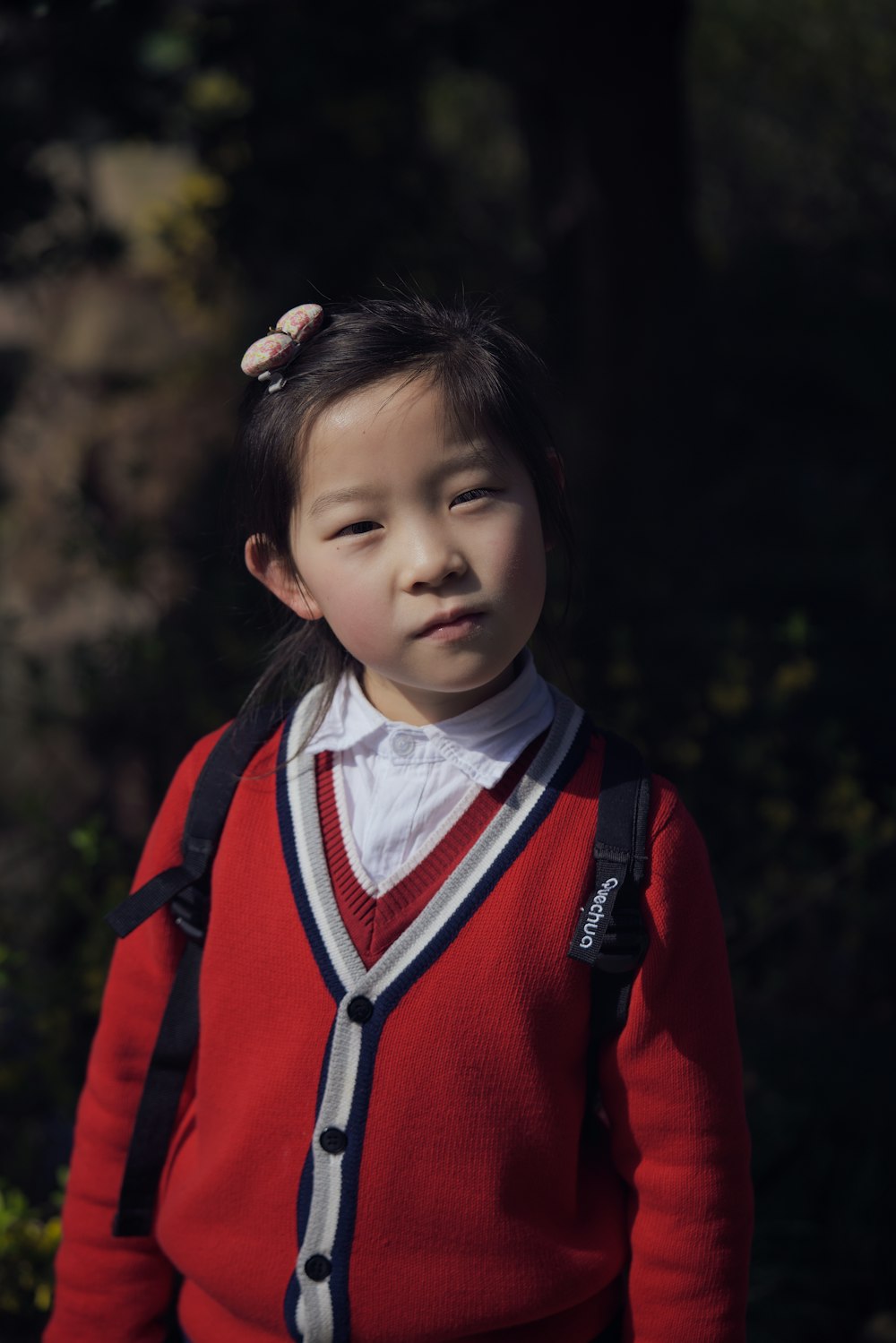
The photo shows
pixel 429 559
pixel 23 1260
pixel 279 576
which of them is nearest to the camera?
pixel 429 559

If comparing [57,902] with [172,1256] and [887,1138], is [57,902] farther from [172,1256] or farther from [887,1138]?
[887,1138]

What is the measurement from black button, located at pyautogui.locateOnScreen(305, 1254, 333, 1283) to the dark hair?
2.02ft

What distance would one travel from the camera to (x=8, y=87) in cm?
292

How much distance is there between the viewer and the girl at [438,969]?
4.00ft

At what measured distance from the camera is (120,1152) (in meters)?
1.48

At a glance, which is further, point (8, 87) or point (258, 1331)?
point (8, 87)

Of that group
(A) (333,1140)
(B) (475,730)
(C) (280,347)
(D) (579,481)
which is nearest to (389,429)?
(C) (280,347)

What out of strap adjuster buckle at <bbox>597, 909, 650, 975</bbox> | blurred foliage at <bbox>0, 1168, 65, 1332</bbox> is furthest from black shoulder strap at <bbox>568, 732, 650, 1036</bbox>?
blurred foliage at <bbox>0, 1168, 65, 1332</bbox>

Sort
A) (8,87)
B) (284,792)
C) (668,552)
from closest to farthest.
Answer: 1. (284,792)
2. (8,87)
3. (668,552)

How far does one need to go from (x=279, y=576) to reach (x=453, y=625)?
294mm

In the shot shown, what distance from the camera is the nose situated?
3.84ft

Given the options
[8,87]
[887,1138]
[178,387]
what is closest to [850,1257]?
[887,1138]

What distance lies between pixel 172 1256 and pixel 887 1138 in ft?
5.18

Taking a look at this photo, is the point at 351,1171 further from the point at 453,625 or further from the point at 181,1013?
the point at 453,625
